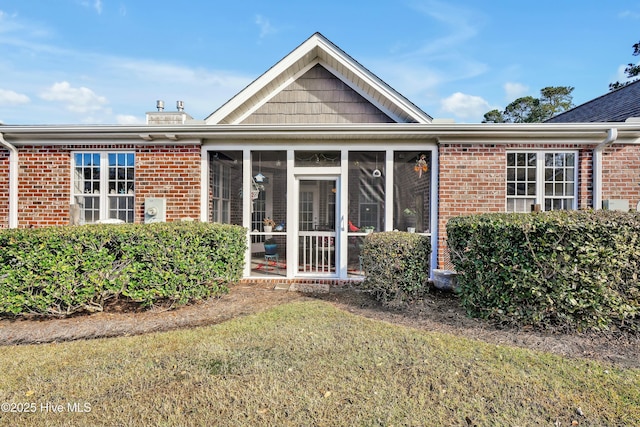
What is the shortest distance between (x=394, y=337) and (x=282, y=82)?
6507 millimetres

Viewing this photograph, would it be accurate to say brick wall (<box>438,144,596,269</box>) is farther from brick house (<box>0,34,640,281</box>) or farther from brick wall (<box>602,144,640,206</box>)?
brick wall (<box>602,144,640,206</box>)

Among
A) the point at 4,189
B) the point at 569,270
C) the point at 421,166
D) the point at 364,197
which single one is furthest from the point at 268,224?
the point at 4,189

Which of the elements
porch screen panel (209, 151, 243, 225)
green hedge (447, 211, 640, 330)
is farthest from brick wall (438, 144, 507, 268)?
porch screen panel (209, 151, 243, 225)

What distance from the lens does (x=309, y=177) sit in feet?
22.1

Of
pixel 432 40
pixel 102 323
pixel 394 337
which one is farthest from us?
pixel 432 40

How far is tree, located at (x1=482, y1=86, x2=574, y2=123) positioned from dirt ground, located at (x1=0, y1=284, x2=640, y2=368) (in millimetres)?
35830

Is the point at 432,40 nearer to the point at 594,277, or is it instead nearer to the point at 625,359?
the point at 594,277

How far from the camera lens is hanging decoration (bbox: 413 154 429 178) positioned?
6.64 m

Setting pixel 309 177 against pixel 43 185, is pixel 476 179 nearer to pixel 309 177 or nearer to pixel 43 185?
pixel 309 177

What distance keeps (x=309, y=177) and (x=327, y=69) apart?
3.05m

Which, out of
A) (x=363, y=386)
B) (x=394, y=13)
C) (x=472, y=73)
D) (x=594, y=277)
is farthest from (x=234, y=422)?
(x=472, y=73)

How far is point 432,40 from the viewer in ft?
38.9

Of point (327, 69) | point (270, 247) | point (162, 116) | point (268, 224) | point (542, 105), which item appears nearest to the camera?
point (268, 224)

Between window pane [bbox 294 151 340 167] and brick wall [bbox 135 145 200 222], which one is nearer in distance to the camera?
brick wall [bbox 135 145 200 222]
